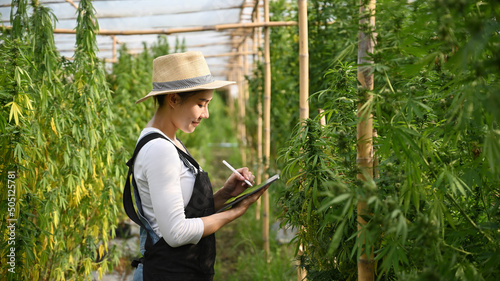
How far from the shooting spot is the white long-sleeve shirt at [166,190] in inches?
66.4

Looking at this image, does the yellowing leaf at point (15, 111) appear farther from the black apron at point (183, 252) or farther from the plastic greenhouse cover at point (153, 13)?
the plastic greenhouse cover at point (153, 13)

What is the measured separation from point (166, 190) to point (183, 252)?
1.02 ft

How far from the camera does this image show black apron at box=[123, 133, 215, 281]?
6.04 feet

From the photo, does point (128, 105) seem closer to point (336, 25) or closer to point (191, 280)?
point (336, 25)

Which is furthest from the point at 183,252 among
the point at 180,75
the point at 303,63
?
the point at 303,63

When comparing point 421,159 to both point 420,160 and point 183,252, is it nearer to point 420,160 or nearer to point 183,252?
point 420,160

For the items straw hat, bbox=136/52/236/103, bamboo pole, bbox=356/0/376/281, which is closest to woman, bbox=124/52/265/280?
straw hat, bbox=136/52/236/103

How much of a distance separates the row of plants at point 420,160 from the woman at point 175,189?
38 cm

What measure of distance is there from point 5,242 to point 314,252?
1742 millimetres

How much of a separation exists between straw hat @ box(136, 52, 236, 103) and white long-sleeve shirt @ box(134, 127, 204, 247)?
0.93ft

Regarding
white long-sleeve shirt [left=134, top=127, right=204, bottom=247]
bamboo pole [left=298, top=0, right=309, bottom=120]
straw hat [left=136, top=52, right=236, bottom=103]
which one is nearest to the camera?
white long-sleeve shirt [left=134, top=127, right=204, bottom=247]

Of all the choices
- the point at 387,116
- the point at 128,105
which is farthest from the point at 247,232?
the point at 387,116

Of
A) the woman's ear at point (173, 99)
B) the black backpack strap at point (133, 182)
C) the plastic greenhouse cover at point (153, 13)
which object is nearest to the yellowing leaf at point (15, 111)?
the black backpack strap at point (133, 182)

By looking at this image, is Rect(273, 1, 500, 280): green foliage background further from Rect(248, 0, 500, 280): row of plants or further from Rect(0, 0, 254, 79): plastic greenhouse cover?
Rect(0, 0, 254, 79): plastic greenhouse cover
